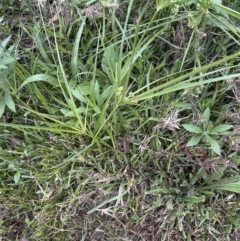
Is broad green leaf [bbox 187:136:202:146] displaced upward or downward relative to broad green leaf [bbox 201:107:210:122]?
downward

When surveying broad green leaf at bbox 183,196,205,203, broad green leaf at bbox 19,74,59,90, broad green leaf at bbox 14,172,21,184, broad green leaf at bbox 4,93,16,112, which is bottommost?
broad green leaf at bbox 183,196,205,203

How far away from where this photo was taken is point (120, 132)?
140cm

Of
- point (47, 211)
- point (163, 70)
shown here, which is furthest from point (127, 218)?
point (163, 70)

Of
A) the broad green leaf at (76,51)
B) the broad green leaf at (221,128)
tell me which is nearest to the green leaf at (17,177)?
the broad green leaf at (76,51)

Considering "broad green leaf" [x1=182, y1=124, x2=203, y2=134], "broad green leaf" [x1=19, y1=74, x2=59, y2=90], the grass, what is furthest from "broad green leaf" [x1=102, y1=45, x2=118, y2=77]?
"broad green leaf" [x1=182, y1=124, x2=203, y2=134]

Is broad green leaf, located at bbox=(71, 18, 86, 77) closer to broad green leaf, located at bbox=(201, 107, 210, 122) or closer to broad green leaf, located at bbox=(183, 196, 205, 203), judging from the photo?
broad green leaf, located at bbox=(201, 107, 210, 122)

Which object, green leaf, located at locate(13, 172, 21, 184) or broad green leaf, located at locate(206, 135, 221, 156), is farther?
green leaf, located at locate(13, 172, 21, 184)

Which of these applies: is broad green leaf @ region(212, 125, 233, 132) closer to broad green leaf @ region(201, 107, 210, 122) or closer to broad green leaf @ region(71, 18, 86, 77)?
broad green leaf @ region(201, 107, 210, 122)

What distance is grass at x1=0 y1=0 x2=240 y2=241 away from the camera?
1.35m

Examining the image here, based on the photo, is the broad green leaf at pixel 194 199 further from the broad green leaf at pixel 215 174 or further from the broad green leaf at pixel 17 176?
the broad green leaf at pixel 17 176

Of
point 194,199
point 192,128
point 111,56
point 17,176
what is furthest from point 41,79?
point 194,199

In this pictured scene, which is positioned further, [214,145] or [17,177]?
[17,177]

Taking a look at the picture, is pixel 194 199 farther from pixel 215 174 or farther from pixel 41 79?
pixel 41 79

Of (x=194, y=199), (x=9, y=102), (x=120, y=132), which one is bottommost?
(x=194, y=199)
